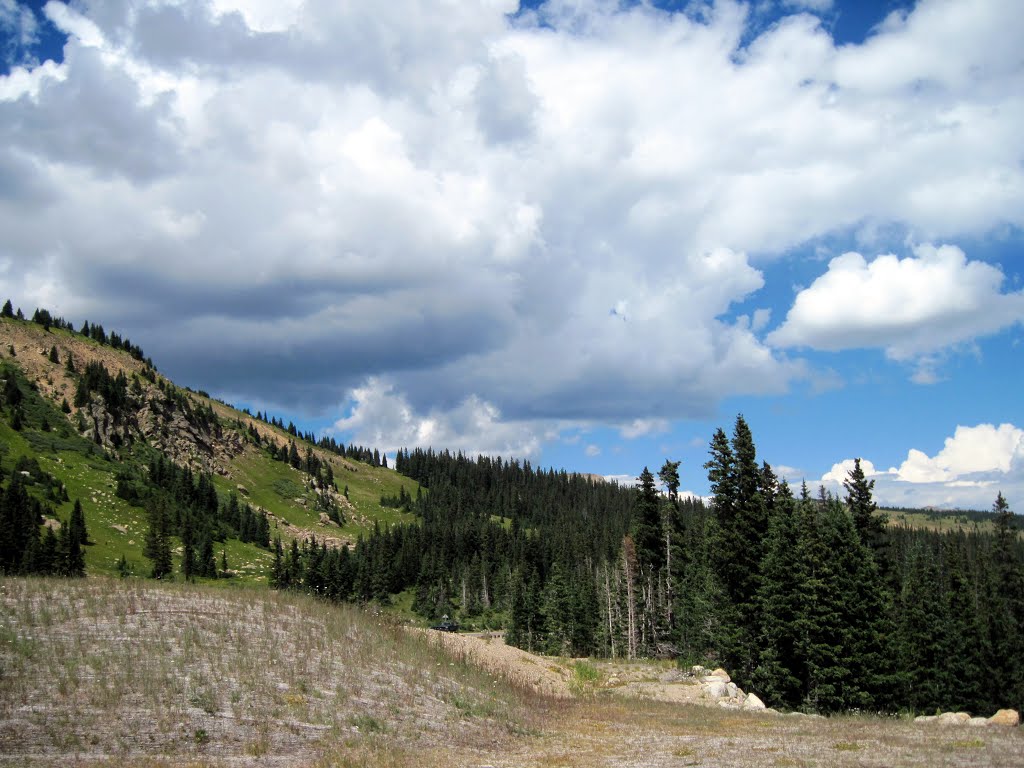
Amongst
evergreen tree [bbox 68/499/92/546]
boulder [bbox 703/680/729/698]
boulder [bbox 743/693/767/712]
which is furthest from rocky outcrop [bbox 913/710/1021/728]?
evergreen tree [bbox 68/499/92/546]


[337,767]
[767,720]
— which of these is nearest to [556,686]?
[767,720]

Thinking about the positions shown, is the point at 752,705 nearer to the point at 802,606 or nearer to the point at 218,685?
the point at 802,606

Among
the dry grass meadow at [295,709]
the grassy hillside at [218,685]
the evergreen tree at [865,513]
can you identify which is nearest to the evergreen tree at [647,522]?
the evergreen tree at [865,513]

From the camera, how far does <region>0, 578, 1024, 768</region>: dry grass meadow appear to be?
13.3 meters

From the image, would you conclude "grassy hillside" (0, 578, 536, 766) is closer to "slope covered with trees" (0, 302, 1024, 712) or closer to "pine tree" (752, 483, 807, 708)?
"slope covered with trees" (0, 302, 1024, 712)

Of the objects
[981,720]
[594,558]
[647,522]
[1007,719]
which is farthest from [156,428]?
[1007,719]

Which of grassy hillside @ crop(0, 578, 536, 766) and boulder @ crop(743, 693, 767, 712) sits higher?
grassy hillside @ crop(0, 578, 536, 766)

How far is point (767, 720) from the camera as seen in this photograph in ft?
77.3

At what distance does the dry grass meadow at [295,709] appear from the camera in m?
13.3

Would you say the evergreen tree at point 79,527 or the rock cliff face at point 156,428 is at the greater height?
the rock cliff face at point 156,428

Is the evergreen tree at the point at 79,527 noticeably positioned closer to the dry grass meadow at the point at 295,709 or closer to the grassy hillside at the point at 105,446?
the grassy hillside at the point at 105,446

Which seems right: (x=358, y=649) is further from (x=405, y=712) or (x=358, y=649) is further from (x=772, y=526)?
(x=772, y=526)

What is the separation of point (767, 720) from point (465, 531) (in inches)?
6038

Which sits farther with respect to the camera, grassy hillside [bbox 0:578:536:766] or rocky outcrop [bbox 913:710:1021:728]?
rocky outcrop [bbox 913:710:1021:728]
